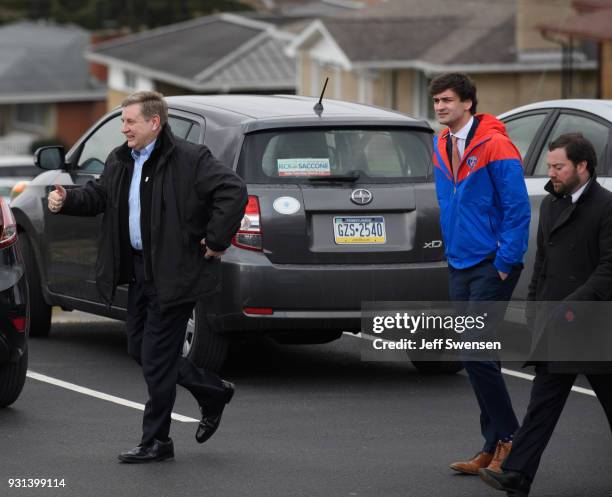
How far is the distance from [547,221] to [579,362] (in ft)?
2.02

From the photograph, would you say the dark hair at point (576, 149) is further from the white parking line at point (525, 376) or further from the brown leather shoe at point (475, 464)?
the white parking line at point (525, 376)

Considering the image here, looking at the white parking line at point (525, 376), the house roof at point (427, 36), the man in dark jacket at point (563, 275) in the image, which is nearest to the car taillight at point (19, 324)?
the man in dark jacket at point (563, 275)

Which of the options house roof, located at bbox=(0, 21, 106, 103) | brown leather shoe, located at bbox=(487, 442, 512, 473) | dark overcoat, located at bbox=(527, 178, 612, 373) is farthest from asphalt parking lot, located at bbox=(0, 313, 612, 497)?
house roof, located at bbox=(0, 21, 106, 103)

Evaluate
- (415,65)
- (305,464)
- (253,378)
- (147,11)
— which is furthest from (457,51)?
(147,11)

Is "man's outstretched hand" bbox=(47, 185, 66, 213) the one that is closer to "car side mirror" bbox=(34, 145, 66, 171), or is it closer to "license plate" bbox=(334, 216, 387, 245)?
"license plate" bbox=(334, 216, 387, 245)

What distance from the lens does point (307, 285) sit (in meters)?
9.02

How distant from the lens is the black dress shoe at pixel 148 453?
720 centimetres

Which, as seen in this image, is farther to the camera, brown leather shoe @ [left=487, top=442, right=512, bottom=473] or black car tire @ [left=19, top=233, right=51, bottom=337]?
black car tire @ [left=19, top=233, right=51, bottom=337]

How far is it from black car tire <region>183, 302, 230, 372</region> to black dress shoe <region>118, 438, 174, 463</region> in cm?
188

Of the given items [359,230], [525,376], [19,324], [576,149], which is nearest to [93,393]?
[19,324]

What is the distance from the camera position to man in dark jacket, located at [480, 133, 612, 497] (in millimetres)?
6312

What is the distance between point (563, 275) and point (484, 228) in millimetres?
659

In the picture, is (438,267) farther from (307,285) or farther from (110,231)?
(110,231)

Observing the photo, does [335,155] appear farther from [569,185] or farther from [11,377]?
[569,185]
